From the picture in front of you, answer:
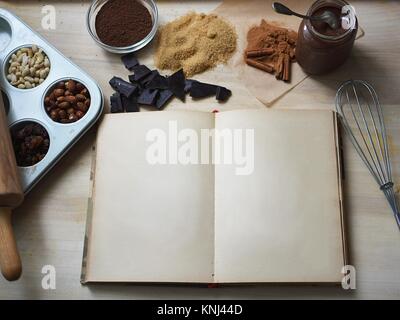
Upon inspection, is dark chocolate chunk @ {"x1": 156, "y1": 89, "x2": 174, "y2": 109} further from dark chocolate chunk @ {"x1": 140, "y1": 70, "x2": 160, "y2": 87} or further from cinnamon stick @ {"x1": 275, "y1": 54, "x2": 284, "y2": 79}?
cinnamon stick @ {"x1": 275, "y1": 54, "x2": 284, "y2": 79}

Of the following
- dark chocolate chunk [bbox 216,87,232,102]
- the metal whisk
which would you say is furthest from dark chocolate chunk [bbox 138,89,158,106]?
the metal whisk

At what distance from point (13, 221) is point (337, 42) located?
61 centimetres

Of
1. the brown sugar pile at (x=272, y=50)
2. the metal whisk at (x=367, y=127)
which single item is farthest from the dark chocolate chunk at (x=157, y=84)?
the metal whisk at (x=367, y=127)

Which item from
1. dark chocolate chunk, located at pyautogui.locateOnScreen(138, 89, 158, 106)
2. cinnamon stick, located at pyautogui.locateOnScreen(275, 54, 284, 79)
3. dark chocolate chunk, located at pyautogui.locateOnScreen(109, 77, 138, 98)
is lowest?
dark chocolate chunk, located at pyautogui.locateOnScreen(138, 89, 158, 106)

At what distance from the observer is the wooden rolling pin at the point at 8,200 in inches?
28.3

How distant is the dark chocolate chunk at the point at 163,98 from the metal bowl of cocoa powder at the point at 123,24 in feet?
0.33

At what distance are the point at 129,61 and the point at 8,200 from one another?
1.05ft

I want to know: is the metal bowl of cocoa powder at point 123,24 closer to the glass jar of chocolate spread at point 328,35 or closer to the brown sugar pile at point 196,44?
the brown sugar pile at point 196,44

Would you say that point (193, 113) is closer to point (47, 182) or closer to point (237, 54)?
point (237, 54)

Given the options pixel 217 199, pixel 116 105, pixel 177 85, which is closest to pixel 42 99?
pixel 116 105

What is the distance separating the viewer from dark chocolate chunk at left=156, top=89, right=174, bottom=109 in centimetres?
85

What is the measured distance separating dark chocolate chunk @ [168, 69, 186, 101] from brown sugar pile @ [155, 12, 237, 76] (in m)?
0.02

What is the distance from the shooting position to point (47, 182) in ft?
2.71

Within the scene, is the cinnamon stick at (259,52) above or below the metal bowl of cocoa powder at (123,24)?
below
